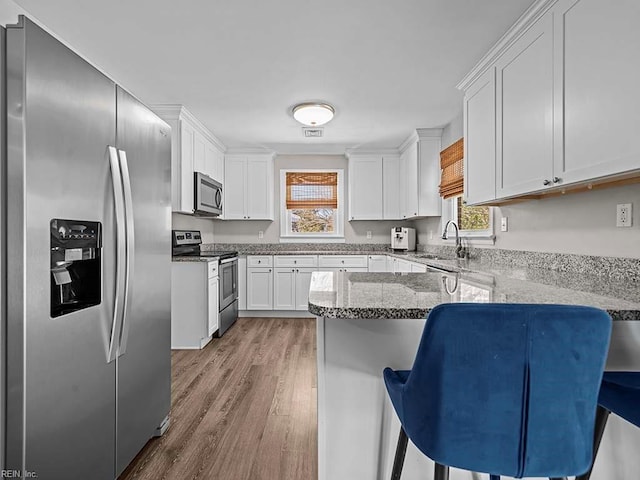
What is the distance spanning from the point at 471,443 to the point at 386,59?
2557 mm

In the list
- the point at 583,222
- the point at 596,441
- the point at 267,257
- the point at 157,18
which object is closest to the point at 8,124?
the point at 157,18

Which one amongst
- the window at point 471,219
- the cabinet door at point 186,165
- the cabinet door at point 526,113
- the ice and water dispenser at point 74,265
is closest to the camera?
the ice and water dispenser at point 74,265

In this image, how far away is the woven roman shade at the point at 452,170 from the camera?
3754 millimetres

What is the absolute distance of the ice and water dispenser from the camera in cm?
129

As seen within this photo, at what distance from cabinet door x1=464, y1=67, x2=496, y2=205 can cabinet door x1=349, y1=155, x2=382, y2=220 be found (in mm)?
2544

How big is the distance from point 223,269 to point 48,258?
313cm

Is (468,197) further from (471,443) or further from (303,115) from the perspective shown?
(471,443)

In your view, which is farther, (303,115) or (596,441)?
(303,115)

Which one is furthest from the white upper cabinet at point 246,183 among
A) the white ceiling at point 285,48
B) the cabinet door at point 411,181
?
the cabinet door at point 411,181

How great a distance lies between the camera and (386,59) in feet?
8.99

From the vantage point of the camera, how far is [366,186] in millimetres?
5520

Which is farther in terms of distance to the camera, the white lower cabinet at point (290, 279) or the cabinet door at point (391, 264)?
the white lower cabinet at point (290, 279)

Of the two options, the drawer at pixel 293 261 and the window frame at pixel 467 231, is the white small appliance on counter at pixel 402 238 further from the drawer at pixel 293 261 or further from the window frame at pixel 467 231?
the drawer at pixel 293 261

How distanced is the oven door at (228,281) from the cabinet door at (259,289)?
0.23 metres
